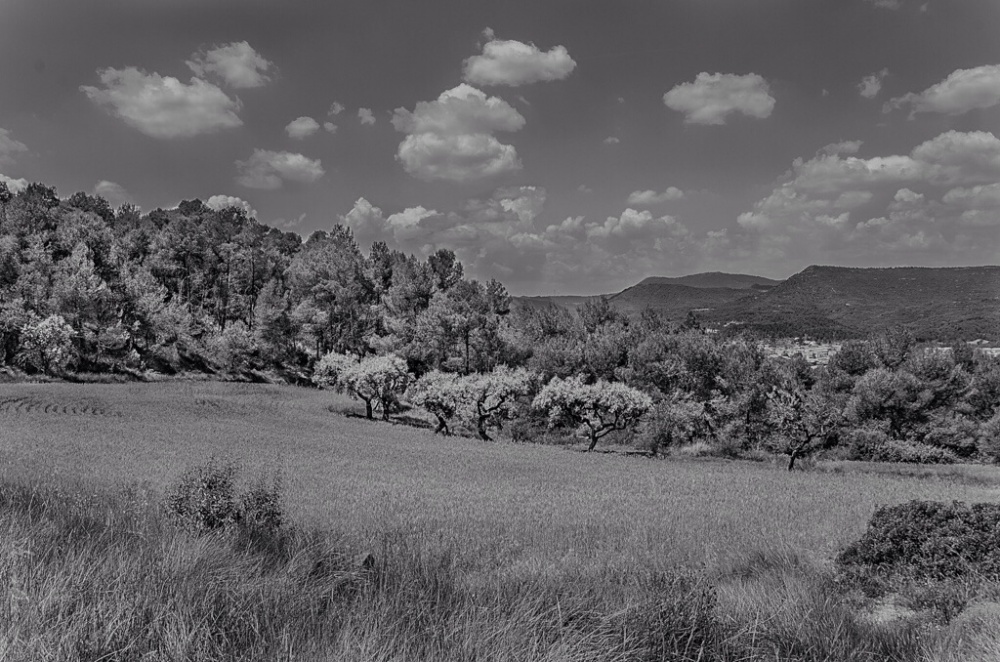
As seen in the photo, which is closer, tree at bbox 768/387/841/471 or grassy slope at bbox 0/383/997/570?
grassy slope at bbox 0/383/997/570

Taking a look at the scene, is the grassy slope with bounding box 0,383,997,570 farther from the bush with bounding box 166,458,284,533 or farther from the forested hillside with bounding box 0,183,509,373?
the forested hillside with bounding box 0,183,509,373

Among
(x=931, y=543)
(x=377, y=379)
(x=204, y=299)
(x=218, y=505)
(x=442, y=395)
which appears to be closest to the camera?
(x=218, y=505)

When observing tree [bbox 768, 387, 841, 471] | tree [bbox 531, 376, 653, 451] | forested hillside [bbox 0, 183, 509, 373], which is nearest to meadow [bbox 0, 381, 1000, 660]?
tree [bbox 768, 387, 841, 471]

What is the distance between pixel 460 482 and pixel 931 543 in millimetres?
18323

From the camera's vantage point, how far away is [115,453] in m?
24.0

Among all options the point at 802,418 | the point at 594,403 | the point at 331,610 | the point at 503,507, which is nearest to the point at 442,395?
the point at 594,403

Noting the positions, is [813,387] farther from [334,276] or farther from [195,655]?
[195,655]

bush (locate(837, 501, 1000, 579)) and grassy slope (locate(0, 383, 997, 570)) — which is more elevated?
bush (locate(837, 501, 1000, 579))

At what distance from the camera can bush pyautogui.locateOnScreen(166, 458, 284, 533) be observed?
22.6 feet

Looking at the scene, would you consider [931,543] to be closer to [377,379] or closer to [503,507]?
[503,507]

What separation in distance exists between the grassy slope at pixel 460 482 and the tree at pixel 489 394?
224 inches

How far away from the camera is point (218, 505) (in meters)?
7.21

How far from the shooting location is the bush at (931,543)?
26.0ft

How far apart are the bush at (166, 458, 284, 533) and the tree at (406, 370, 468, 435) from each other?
143 ft
